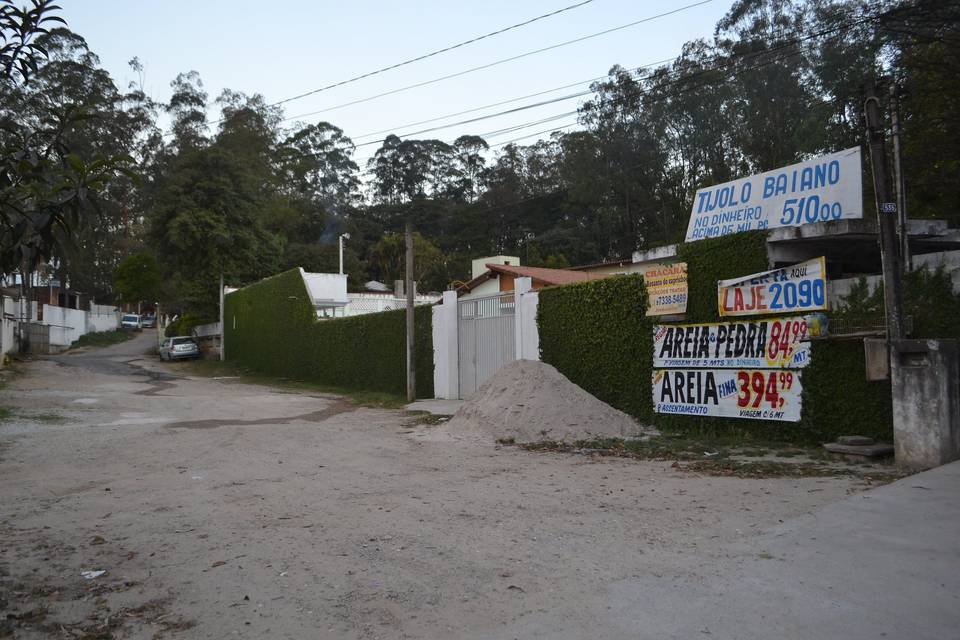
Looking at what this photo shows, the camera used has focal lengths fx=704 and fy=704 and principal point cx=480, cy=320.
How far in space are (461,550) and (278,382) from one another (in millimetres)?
24043

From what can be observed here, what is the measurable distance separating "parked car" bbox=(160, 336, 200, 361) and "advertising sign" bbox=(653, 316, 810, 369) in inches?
1319

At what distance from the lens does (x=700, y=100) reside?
135ft

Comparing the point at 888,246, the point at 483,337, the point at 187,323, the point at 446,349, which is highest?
the point at 187,323

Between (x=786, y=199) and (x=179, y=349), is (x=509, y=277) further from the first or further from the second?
(x=786, y=199)

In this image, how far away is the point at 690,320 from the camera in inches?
456

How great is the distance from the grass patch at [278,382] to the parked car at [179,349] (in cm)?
42

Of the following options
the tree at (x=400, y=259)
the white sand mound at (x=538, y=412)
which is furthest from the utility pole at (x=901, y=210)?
the tree at (x=400, y=259)

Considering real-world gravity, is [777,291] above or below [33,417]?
above

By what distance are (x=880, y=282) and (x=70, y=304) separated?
6597cm

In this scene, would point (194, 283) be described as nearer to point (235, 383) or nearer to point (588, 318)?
point (235, 383)

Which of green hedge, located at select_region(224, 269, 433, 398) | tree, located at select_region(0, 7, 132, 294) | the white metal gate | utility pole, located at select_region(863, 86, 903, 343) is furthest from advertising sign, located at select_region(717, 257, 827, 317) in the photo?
green hedge, located at select_region(224, 269, 433, 398)

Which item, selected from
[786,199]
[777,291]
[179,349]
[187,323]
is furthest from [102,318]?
[777,291]

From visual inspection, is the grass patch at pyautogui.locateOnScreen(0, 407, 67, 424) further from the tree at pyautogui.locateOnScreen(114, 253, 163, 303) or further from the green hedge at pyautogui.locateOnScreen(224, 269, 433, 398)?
the tree at pyautogui.locateOnScreen(114, 253, 163, 303)

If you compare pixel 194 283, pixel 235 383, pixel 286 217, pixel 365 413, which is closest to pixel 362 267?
pixel 286 217
